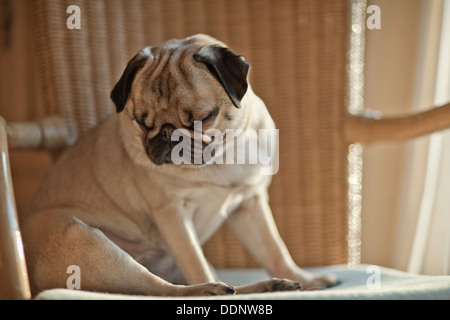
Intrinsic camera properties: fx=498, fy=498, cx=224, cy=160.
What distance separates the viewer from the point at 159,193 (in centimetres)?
97

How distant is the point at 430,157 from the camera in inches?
51.4

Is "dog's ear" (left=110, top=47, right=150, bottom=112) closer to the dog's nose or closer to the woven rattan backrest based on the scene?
the dog's nose

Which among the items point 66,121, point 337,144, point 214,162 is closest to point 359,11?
point 337,144

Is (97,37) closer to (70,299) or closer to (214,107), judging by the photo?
(214,107)

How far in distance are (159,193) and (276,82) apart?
1.57ft

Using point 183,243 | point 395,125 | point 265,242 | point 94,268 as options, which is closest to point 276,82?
point 395,125

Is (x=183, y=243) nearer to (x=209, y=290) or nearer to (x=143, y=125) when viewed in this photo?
(x=209, y=290)

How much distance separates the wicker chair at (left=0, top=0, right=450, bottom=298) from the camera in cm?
119

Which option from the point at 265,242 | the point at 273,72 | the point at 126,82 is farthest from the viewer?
the point at 273,72

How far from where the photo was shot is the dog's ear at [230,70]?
84cm

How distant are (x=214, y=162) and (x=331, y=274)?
1.27 feet

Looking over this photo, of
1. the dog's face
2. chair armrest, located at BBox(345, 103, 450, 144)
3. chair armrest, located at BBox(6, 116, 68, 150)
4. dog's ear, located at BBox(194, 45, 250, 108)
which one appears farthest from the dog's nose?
chair armrest, located at BBox(345, 103, 450, 144)
